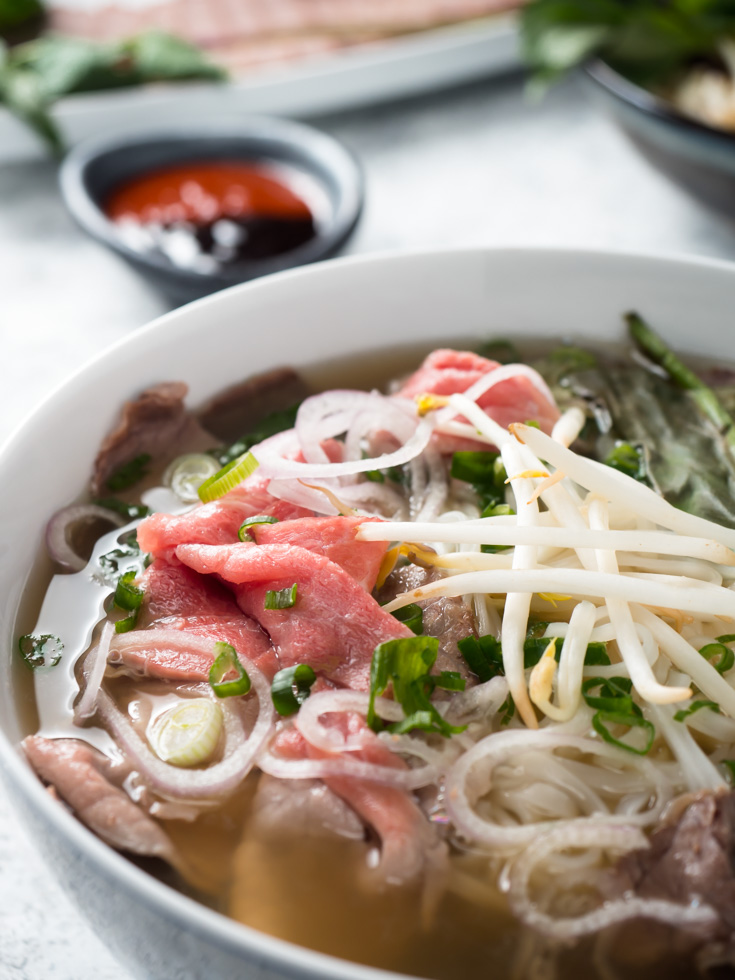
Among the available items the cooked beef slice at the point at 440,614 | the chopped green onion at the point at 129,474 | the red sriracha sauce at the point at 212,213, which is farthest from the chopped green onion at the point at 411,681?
the red sriracha sauce at the point at 212,213

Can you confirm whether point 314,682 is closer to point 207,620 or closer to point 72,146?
point 207,620

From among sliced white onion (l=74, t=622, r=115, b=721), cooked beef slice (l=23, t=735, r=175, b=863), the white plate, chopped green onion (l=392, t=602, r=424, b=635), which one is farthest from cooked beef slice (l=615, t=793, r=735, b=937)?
the white plate

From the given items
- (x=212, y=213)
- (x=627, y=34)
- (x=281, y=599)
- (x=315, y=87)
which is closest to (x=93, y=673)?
(x=281, y=599)

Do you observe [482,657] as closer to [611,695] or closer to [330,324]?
[611,695]

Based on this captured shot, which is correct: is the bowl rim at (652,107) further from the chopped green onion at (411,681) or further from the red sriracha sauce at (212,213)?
the chopped green onion at (411,681)

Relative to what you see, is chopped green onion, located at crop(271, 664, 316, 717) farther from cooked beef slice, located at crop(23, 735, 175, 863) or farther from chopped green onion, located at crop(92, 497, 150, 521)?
chopped green onion, located at crop(92, 497, 150, 521)
